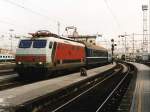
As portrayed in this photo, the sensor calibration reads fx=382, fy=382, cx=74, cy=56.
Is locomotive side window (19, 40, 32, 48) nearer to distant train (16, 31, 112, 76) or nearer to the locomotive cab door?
distant train (16, 31, 112, 76)

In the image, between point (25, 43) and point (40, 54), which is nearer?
point (40, 54)

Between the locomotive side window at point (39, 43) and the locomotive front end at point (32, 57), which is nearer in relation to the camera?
the locomotive front end at point (32, 57)

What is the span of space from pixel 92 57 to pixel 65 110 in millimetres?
31060

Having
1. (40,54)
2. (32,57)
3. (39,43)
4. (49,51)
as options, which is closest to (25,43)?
(39,43)

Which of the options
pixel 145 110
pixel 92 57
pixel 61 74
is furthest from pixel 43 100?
pixel 92 57

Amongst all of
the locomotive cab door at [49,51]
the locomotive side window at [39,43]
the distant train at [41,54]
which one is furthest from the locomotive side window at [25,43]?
the locomotive cab door at [49,51]

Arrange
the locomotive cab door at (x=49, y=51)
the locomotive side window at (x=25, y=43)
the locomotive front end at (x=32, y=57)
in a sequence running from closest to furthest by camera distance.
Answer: the locomotive front end at (x=32, y=57) < the locomotive cab door at (x=49, y=51) < the locomotive side window at (x=25, y=43)

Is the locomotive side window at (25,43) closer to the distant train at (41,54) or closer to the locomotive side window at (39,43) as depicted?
the distant train at (41,54)

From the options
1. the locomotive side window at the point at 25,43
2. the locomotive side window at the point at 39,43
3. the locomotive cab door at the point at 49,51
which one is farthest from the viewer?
the locomotive side window at the point at 25,43

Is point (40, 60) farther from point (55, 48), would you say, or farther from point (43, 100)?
point (43, 100)

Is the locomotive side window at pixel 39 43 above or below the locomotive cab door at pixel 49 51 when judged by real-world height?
above

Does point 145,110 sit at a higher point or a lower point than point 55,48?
lower

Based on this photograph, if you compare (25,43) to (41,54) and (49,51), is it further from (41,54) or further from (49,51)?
(49,51)

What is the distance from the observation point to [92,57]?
1766 inches
